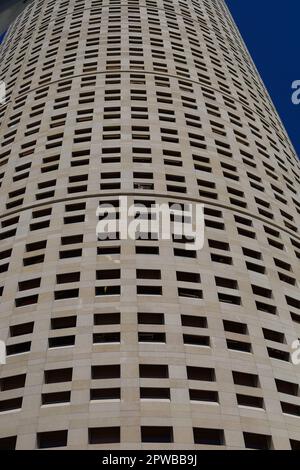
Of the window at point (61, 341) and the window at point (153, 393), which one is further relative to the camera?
the window at point (61, 341)

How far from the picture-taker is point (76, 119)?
33500 mm

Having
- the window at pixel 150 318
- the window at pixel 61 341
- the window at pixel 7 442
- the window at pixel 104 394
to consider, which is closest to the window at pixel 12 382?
the window at pixel 61 341

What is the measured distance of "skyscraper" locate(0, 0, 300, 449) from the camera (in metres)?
18.9

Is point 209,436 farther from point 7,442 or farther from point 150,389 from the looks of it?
point 7,442

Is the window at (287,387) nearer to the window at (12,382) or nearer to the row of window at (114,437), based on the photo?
the row of window at (114,437)

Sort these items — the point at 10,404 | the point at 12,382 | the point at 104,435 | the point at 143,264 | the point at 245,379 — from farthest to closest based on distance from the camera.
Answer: the point at 143,264
the point at 245,379
the point at 12,382
the point at 10,404
the point at 104,435

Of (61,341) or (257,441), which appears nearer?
(257,441)

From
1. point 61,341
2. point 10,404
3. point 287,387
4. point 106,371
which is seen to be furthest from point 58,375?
point 287,387

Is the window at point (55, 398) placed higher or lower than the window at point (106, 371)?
lower

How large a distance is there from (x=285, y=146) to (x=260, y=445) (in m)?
26.2

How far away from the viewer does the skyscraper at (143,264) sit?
18.9 meters

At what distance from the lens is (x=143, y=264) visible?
23.5 metres

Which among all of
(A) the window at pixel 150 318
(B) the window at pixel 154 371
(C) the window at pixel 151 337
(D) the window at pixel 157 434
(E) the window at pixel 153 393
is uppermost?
(A) the window at pixel 150 318
